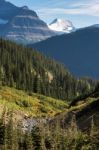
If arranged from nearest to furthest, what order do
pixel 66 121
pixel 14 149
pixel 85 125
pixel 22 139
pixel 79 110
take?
pixel 14 149, pixel 22 139, pixel 85 125, pixel 66 121, pixel 79 110

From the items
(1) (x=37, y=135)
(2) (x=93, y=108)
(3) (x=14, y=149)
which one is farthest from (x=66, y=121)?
(3) (x=14, y=149)

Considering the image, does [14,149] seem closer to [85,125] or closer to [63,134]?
[63,134]

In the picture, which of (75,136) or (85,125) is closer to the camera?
(75,136)

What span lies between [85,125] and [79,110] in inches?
731

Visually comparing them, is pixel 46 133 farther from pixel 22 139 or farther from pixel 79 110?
pixel 79 110

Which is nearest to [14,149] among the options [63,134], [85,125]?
[63,134]

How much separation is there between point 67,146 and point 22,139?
27.2ft

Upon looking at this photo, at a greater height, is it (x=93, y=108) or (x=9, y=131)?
(x=9, y=131)

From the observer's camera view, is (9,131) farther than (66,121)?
No

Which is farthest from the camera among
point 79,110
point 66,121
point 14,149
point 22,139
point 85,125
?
point 79,110

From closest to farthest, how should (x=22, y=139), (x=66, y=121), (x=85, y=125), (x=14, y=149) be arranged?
(x=14, y=149) < (x=22, y=139) < (x=85, y=125) < (x=66, y=121)

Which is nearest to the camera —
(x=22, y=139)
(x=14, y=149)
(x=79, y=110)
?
(x=14, y=149)

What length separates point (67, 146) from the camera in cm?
7494

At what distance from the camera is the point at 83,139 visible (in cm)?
7825
